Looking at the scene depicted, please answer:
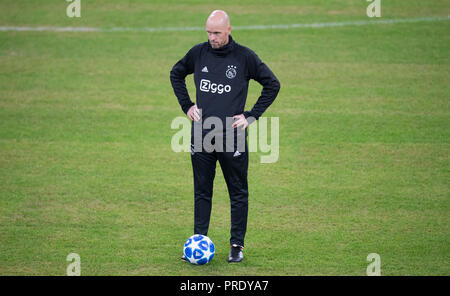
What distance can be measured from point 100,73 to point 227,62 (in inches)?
346

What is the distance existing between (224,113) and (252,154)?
13.8 ft

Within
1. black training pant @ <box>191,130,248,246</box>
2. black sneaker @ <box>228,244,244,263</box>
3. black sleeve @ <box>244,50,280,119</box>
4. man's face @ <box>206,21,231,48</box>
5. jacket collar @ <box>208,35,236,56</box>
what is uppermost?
man's face @ <box>206,21,231,48</box>

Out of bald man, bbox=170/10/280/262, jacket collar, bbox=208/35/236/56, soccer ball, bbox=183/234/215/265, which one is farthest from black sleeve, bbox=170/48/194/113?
soccer ball, bbox=183/234/215/265

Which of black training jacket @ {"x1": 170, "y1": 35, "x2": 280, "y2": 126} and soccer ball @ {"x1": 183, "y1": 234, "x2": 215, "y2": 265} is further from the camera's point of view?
soccer ball @ {"x1": 183, "y1": 234, "x2": 215, "y2": 265}

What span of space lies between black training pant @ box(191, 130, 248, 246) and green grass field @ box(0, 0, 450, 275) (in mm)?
470

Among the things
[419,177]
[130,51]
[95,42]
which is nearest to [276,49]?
[130,51]

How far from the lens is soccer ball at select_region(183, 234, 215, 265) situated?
7.52 meters

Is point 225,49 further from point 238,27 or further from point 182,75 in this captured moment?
point 238,27

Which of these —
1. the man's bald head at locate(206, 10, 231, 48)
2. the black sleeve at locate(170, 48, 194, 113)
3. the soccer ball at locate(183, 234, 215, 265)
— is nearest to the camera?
the man's bald head at locate(206, 10, 231, 48)

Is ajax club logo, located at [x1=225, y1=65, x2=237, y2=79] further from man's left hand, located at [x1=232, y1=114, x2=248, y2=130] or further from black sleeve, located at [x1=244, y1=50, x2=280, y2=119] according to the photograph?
man's left hand, located at [x1=232, y1=114, x2=248, y2=130]

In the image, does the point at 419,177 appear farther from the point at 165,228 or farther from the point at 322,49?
the point at 322,49

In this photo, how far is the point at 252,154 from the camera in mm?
11492

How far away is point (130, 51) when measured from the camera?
674 inches

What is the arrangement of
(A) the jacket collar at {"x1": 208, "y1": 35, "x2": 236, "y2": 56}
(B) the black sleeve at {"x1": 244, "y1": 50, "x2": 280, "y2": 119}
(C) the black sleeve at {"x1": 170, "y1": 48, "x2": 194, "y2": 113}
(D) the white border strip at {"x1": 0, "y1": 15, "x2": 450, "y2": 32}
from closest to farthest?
(A) the jacket collar at {"x1": 208, "y1": 35, "x2": 236, "y2": 56}
(B) the black sleeve at {"x1": 244, "y1": 50, "x2": 280, "y2": 119}
(C) the black sleeve at {"x1": 170, "y1": 48, "x2": 194, "y2": 113}
(D) the white border strip at {"x1": 0, "y1": 15, "x2": 450, "y2": 32}
